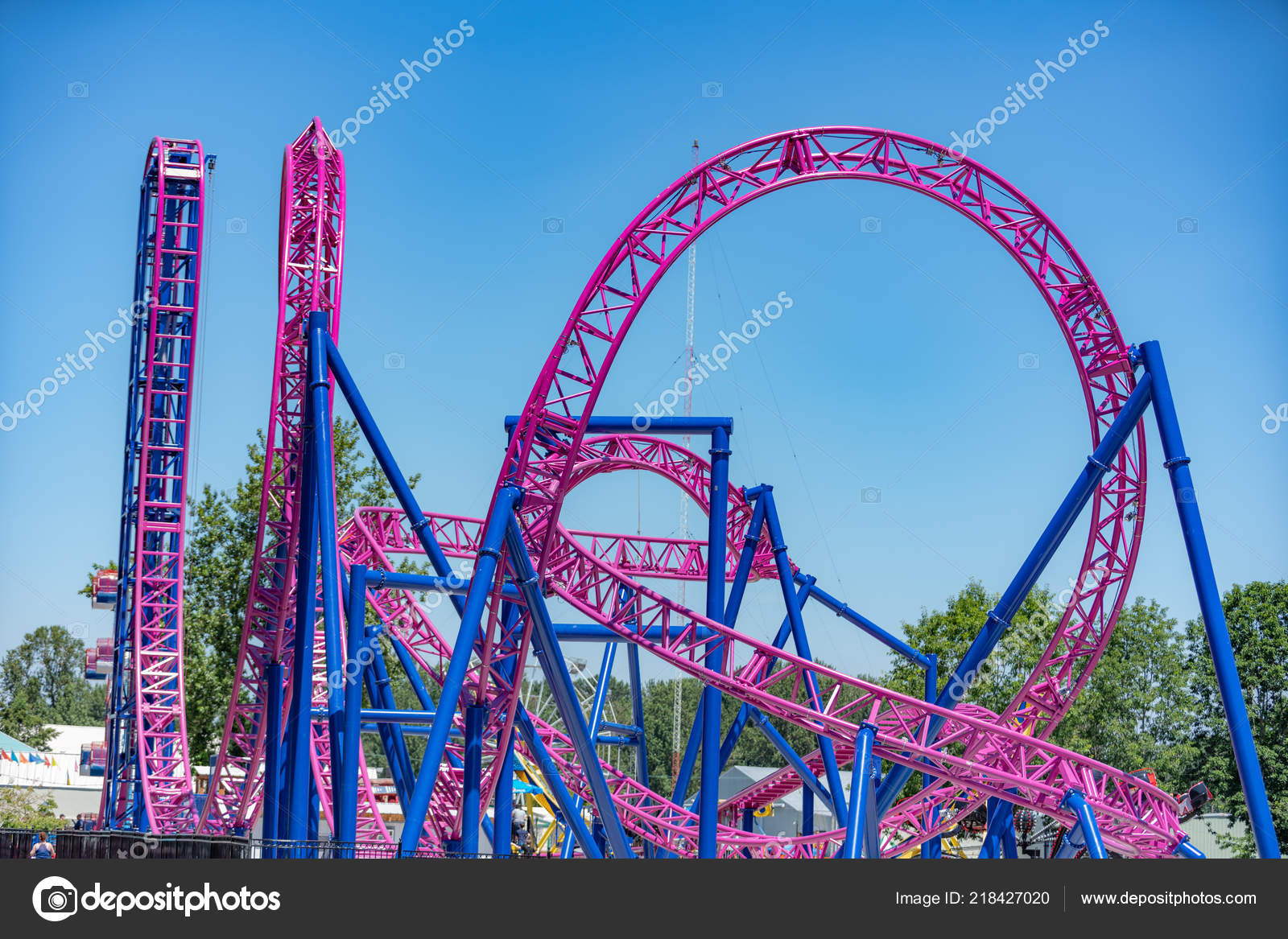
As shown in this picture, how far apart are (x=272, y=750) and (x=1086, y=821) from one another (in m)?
12.6

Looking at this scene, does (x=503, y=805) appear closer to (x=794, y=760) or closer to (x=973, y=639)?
(x=794, y=760)

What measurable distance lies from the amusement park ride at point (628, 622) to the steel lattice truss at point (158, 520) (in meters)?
2.18

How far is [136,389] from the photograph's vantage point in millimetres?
29391

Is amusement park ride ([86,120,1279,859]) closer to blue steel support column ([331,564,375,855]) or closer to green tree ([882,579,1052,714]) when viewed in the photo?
blue steel support column ([331,564,375,855])

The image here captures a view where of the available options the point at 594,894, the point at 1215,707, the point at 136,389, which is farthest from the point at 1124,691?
the point at 594,894

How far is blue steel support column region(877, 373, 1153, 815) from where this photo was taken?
725 inches

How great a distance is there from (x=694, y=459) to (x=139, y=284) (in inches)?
593

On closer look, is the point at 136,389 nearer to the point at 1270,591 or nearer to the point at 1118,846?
the point at 1118,846

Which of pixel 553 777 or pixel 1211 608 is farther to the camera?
pixel 553 777

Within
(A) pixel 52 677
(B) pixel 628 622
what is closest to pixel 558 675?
(B) pixel 628 622

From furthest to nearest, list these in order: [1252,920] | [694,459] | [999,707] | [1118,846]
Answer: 1. [999,707]
2. [694,459]
3. [1118,846]
4. [1252,920]

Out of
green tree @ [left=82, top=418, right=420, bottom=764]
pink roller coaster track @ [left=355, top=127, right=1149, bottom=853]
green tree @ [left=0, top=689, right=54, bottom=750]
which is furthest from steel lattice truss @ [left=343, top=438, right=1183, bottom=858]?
green tree @ [left=0, top=689, right=54, bottom=750]

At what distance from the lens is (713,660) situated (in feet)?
60.1

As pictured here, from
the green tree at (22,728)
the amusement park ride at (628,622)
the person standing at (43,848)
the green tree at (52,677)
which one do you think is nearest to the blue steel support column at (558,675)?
the amusement park ride at (628,622)
